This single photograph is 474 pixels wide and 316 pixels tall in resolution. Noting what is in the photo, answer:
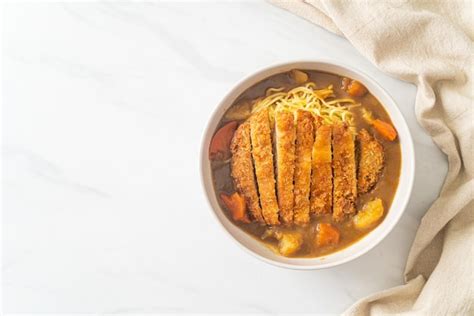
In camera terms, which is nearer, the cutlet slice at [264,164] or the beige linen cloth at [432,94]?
the cutlet slice at [264,164]

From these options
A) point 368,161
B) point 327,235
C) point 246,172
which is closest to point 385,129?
point 368,161

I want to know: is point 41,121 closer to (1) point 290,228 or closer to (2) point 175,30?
(2) point 175,30

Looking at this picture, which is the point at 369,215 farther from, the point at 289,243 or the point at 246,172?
the point at 246,172

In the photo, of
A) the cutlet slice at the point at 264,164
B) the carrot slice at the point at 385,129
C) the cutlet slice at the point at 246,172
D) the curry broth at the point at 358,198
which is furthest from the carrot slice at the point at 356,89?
the cutlet slice at the point at 246,172

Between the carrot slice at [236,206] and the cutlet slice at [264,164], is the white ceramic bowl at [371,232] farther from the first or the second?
the cutlet slice at [264,164]

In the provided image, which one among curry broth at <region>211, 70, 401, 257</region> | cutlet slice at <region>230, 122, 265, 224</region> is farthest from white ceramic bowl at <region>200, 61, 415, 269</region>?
cutlet slice at <region>230, 122, 265, 224</region>

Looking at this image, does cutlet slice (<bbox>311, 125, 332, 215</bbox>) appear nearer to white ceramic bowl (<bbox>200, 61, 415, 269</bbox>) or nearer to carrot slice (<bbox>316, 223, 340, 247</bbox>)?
carrot slice (<bbox>316, 223, 340, 247</bbox>)
